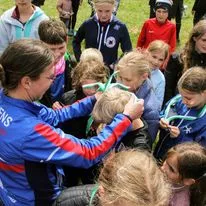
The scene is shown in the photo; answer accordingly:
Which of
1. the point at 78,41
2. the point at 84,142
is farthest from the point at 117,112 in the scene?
the point at 78,41

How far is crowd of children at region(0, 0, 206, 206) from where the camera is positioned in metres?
1.98

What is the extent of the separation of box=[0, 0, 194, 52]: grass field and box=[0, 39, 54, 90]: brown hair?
21.4 feet

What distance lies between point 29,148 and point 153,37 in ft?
13.0

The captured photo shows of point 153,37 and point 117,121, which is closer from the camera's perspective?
point 117,121

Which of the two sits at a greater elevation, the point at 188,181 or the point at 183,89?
the point at 183,89

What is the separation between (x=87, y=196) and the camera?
2.33m

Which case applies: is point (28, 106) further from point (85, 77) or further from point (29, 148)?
point (85, 77)

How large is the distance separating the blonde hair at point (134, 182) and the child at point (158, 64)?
2.11 m

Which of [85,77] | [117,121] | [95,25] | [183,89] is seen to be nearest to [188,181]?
[117,121]

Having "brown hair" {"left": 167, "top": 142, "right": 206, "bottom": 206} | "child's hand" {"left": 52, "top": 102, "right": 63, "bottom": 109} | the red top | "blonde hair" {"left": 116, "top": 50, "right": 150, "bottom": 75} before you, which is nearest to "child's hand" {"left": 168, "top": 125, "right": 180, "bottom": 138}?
"brown hair" {"left": 167, "top": 142, "right": 206, "bottom": 206}

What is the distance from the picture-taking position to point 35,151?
220 centimetres

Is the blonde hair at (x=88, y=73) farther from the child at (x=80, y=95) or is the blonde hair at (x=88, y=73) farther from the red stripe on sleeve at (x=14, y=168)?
the red stripe on sleeve at (x=14, y=168)

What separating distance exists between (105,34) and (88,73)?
1638mm

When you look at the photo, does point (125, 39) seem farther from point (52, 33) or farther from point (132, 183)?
point (132, 183)
